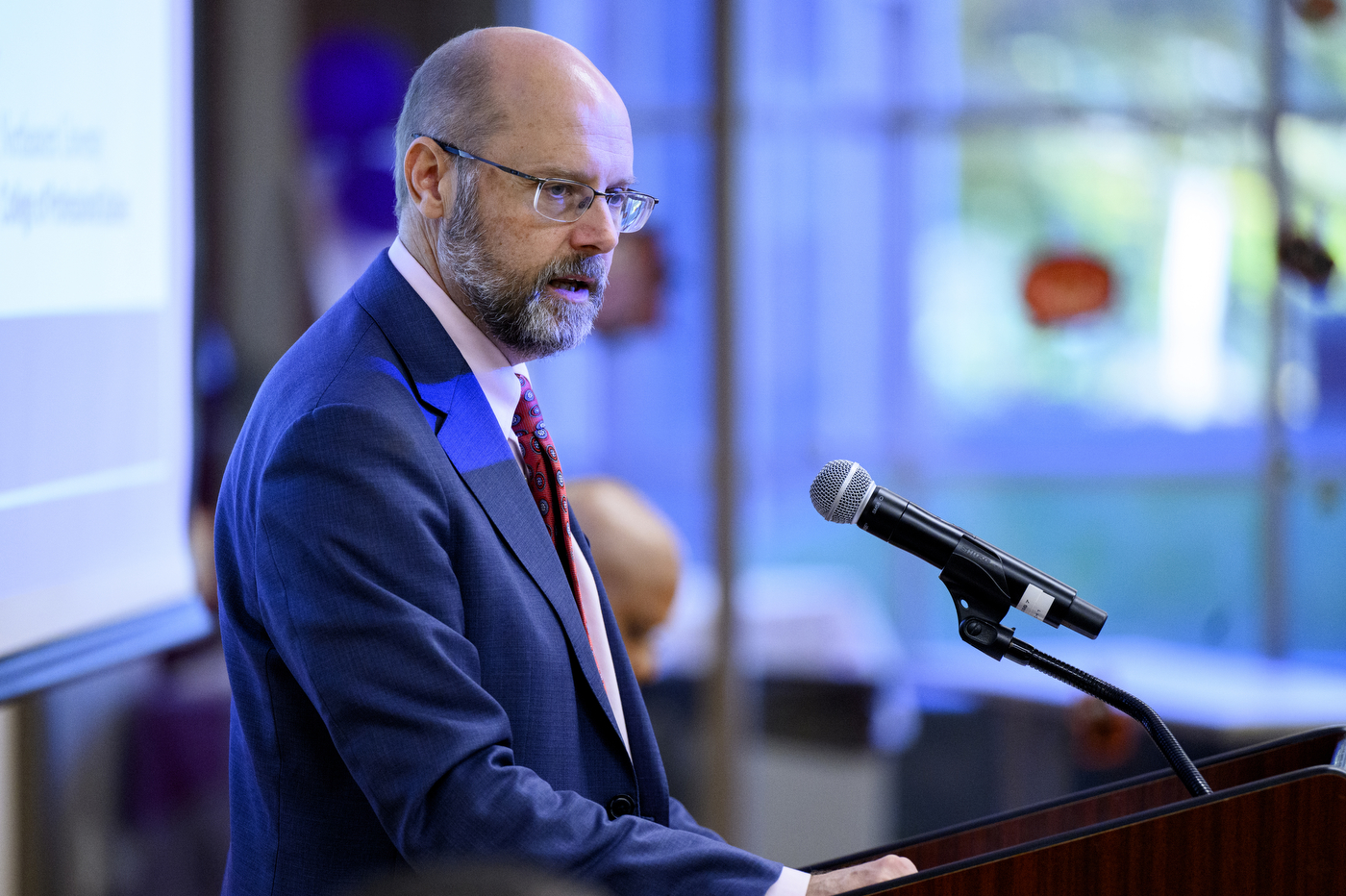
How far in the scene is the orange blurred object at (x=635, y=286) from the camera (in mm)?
4770

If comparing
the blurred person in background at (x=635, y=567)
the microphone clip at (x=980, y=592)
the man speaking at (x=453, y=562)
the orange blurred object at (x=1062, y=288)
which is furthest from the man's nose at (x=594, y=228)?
the orange blurred object at (x=1062, y=288)

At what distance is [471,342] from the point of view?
1.42m

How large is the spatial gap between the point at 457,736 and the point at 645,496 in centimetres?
395

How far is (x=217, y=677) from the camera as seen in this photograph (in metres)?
3.52

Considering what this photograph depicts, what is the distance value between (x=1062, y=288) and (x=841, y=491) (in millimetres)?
4134

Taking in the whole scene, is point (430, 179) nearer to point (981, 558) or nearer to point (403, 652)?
point (403, 652)

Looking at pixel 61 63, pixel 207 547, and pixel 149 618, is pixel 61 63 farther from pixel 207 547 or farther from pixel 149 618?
pixel 207 547

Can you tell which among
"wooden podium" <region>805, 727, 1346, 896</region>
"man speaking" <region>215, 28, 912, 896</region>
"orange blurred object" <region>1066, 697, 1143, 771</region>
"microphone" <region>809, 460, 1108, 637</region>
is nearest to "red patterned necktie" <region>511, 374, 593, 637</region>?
"man speaking" <region>215, 28, 912, 896</region>

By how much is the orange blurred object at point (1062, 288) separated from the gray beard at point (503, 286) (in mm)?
3961

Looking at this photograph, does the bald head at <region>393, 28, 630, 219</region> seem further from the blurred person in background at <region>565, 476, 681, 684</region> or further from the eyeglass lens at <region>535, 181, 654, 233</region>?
the blurred person in background at <region>565, 476, 681, 684</region>

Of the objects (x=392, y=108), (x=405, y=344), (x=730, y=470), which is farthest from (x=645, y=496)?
(x=405, y=344)

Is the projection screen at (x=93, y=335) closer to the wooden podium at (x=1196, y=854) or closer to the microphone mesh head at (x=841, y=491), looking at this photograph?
the microphone mesh head at (x=841, y=491)

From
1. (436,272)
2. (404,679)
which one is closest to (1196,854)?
(404,679)

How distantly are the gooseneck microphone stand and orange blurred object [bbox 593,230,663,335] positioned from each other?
356cm
